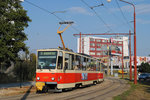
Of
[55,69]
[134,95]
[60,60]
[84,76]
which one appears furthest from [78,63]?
[134,95]

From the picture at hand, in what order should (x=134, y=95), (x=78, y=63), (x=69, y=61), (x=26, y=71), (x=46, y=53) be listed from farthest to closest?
(x=26, y=71), (x=78, y=63), (x=69, y=61), (x=46, y=53), (x=134, y=95)

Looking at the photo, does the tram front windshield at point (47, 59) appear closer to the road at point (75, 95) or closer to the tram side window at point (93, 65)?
the road at point (75, 95)

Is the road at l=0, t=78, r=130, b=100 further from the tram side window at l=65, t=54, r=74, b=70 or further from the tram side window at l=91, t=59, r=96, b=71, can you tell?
the tram side window at l=91, t=59, r=96, b=71

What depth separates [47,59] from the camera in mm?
14297

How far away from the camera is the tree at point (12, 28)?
1391cm

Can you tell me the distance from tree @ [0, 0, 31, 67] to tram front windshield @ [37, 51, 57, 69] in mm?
1844

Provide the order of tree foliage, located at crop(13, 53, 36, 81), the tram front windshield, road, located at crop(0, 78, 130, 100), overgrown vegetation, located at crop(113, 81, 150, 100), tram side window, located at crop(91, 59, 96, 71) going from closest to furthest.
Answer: road, located at crop(0, 78, 130, 100), overgrown vegetation, located at crop(113, 81, 150, 100), the tram front windshield, tram side window, located at crop(91, 59, 96, 71), tree foliage, located at crop(13, 53, 36, 81)

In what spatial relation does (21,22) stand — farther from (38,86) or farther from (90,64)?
(90,64)

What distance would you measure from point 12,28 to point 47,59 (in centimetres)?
326

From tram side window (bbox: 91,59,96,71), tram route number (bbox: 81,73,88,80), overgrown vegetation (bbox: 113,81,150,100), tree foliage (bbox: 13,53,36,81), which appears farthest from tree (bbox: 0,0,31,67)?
tree foliage (bbox: 13,53,36,81)

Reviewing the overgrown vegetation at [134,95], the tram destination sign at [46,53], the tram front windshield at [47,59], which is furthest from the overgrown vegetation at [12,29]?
the overgrown vegetation at [134,95]

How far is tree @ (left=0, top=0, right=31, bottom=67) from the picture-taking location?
45.6 ft

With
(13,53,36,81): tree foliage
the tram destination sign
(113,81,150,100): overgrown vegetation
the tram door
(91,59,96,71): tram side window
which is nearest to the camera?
(113,81,150,100): overgrown vegetation

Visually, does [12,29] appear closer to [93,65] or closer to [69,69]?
[69,69]
